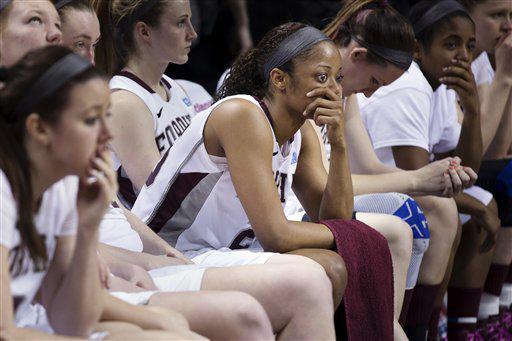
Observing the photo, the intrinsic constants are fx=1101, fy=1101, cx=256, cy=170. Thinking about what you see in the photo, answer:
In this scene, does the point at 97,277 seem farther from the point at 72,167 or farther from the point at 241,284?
the point at 241,284

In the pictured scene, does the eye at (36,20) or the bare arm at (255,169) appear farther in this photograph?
the bare arm at (255,169)

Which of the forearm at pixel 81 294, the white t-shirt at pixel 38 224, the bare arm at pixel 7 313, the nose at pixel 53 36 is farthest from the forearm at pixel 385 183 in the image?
the bare arm at pixel 7 313

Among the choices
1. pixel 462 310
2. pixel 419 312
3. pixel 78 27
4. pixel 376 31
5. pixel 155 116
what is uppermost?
pixel 78 27

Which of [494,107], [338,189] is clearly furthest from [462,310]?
[338,189]

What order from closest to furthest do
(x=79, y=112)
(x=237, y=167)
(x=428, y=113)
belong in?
(x=79, y=112)
(x=237, y=167)
(x=428, y=113)

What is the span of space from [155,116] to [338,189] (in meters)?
0.76

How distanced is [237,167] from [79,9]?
89 cm

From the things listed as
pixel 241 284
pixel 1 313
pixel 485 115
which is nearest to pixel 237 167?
pixel 241 284

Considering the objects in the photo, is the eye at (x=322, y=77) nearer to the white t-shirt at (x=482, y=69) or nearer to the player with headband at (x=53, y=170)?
the player with headband at (x=53, y=170)

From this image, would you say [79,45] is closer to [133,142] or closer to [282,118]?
[133,142]

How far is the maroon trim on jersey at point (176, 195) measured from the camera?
355 cm

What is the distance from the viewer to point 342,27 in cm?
452

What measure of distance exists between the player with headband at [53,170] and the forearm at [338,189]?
135 centimetres

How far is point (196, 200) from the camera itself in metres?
3.56
